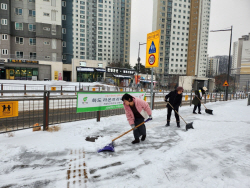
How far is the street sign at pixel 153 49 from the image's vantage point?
746 cm

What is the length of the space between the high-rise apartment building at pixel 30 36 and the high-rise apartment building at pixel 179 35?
4956cm

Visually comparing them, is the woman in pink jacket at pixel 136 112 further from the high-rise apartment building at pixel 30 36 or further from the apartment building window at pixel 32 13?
the apartment building window at pixel 32 13

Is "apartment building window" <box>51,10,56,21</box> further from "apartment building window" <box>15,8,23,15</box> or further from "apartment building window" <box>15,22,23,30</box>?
"apartment building window" <box>15,22,23,30</box>

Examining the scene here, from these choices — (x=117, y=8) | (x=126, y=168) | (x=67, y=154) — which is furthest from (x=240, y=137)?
(x=117, y=8)

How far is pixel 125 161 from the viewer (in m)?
3.43

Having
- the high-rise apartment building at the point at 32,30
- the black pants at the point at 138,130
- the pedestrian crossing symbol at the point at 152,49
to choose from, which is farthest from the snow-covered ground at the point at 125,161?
the high-rise apartment building at the point at 32,30

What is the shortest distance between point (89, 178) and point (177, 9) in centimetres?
8663

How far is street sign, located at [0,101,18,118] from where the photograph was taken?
13.6 ft

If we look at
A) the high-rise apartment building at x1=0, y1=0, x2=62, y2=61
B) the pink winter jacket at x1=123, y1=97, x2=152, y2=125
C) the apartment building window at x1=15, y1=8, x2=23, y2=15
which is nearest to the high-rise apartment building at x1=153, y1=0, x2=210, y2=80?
the high-rise apartment building at x1=0, y1=0, x2=62, y2=61

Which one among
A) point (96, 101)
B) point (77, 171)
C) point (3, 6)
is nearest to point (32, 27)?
point (3, 6)

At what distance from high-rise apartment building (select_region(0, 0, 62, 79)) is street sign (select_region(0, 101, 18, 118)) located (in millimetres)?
34973

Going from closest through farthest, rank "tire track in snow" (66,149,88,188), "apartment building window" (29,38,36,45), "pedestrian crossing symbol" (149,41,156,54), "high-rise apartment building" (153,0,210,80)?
"tire track in snow" (66,149,88,188), "pedestrian crossing symbol" (149,41,156,54), "apartment building window" (29,38,36,45), "high-rise apartment building" (153,0,210,80)

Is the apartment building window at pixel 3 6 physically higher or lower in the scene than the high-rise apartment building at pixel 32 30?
higher

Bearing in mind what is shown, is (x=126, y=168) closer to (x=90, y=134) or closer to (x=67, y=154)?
(x=67, y=154)
